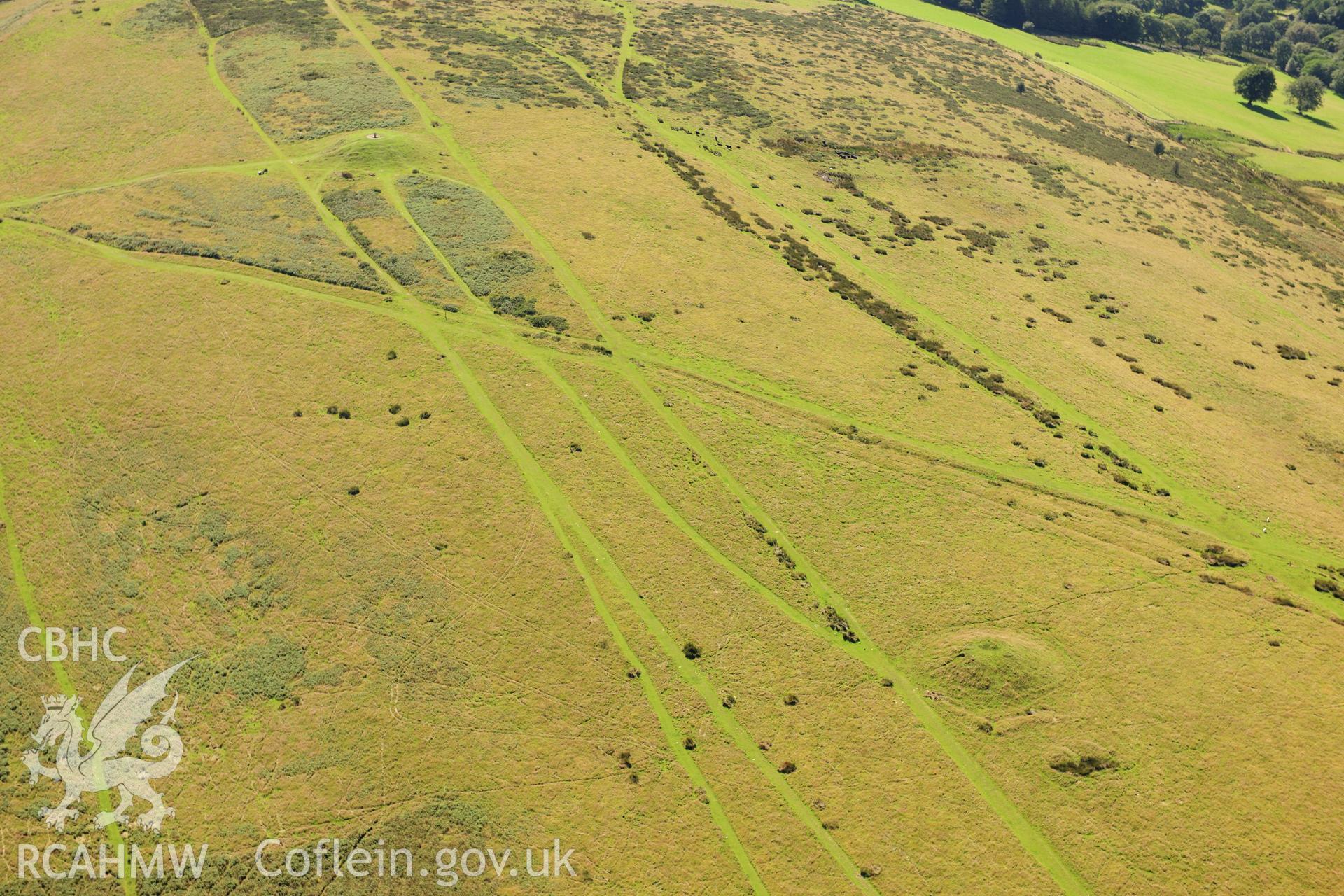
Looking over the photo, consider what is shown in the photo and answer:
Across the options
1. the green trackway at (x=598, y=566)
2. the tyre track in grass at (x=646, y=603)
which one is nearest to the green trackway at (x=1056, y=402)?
the tyre track in grass at (x=646, y=603)

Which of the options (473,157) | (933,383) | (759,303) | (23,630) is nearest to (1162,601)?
(933,383)

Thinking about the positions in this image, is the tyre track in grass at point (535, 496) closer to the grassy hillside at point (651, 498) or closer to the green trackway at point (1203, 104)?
the grassy hillside at point (651, 498)

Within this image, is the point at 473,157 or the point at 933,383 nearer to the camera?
the point at 933,383

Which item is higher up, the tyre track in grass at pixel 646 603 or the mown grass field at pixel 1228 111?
the mown grass field at pixel 1228 111

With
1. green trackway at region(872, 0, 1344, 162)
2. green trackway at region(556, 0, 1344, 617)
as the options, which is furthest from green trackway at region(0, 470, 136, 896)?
green trackway at region(872, 0, 1344, 162)

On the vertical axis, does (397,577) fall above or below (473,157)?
below

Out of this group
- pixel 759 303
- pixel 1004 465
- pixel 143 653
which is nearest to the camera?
pixel 143 653

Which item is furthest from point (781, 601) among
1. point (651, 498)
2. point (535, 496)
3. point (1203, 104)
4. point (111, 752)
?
point (1203, 104)

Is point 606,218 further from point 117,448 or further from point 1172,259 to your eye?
point 1172,259
